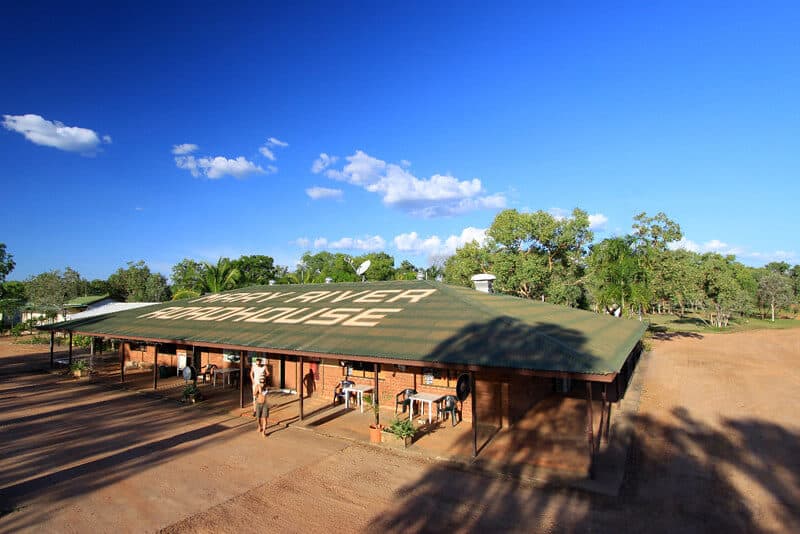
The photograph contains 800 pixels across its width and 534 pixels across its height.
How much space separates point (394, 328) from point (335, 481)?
437 cm

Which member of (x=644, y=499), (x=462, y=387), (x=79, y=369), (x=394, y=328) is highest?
(x=394, y=328)

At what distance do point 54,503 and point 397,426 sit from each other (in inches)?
262

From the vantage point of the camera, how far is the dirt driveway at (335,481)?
21.9 ft

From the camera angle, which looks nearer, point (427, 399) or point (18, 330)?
point (427, 399)

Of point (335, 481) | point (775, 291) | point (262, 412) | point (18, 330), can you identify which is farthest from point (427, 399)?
point (775, 291)

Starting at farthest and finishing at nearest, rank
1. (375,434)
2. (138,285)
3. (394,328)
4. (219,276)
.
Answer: (138,285) < (219,276) < (394,328) < (375,434)

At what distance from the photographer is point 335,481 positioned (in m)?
8.18

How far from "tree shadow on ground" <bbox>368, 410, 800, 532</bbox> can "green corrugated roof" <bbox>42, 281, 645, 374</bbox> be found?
222 cm

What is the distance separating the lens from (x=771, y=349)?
26844 millimetres

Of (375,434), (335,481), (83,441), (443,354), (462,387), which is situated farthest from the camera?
(83,441)

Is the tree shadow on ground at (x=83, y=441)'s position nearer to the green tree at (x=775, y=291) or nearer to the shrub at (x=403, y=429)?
the shrub at (x=403, y=429)

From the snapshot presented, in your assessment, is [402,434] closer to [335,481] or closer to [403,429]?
[403,429]

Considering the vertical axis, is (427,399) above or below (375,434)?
above

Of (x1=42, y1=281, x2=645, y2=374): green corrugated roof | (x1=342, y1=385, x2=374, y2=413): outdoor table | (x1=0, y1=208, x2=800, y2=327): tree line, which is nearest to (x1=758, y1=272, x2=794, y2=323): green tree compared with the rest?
(x1=0, y1=208, x2=800, y2=327): tree line
